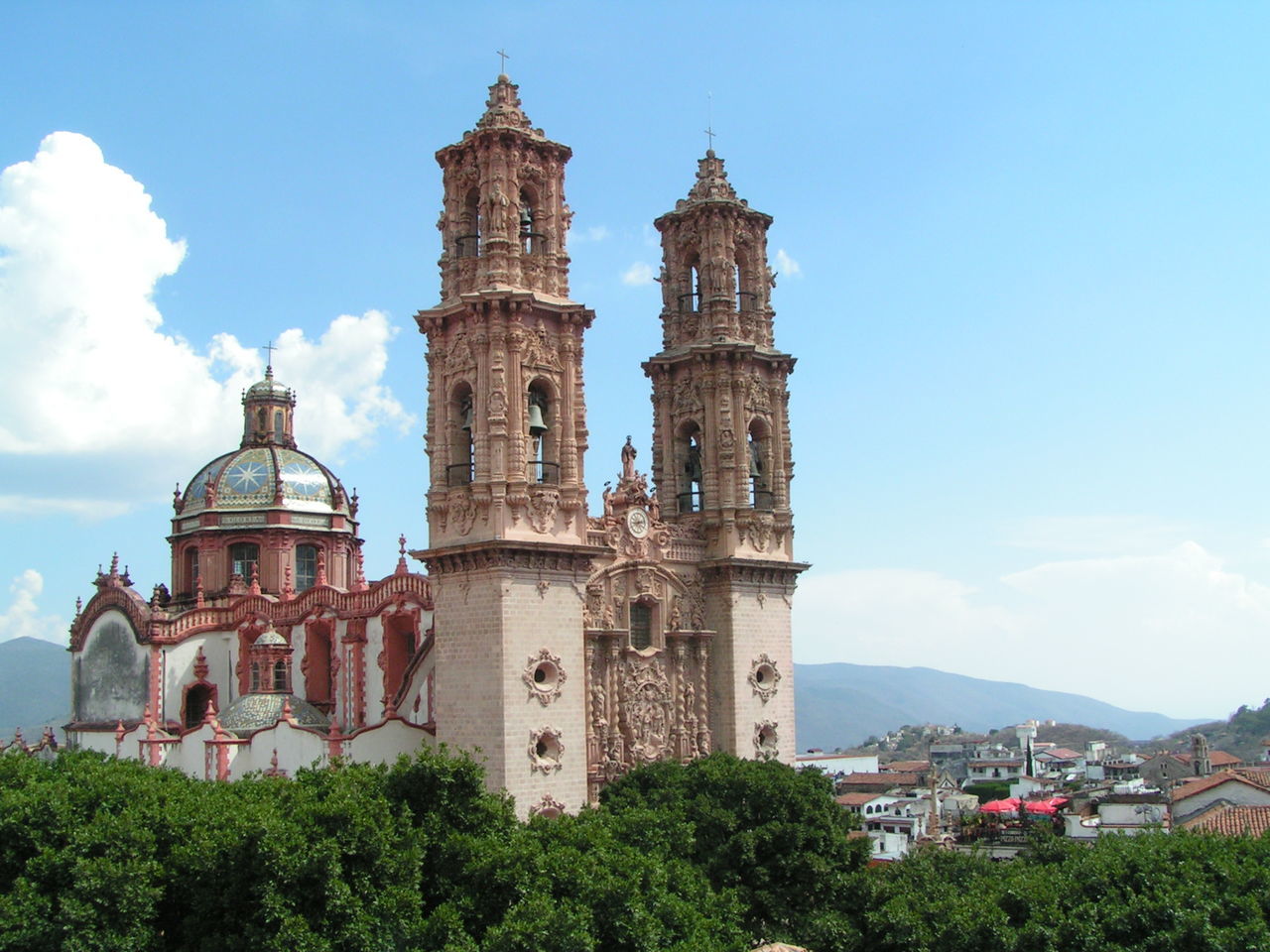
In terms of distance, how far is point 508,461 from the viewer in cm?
3478

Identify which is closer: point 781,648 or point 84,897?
point 84,897

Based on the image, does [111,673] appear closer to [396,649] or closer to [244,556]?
[244,556]

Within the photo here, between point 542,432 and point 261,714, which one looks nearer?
point 542,432

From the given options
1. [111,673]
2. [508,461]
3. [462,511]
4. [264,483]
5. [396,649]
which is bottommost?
[111,673]

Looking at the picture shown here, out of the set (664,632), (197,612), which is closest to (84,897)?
(664,632)

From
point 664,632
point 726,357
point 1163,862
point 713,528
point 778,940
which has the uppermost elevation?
point 726,357

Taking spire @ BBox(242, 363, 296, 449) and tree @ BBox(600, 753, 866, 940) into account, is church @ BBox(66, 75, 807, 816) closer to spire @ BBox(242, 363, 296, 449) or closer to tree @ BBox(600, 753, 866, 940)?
tree @ BBox(600, 753, 866, 940)

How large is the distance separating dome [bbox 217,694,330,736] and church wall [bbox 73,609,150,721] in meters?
10.4

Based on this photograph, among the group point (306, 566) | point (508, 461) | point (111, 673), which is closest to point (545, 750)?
point (508, 461)

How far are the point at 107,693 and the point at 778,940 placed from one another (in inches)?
1267

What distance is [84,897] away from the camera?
906 inches

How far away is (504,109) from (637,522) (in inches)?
472

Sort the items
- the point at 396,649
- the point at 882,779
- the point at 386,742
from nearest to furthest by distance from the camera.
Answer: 1. the point at 386,742
2. the point at 396,649
3. the point at 882,779

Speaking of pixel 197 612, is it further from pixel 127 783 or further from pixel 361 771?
pixel 361 771
